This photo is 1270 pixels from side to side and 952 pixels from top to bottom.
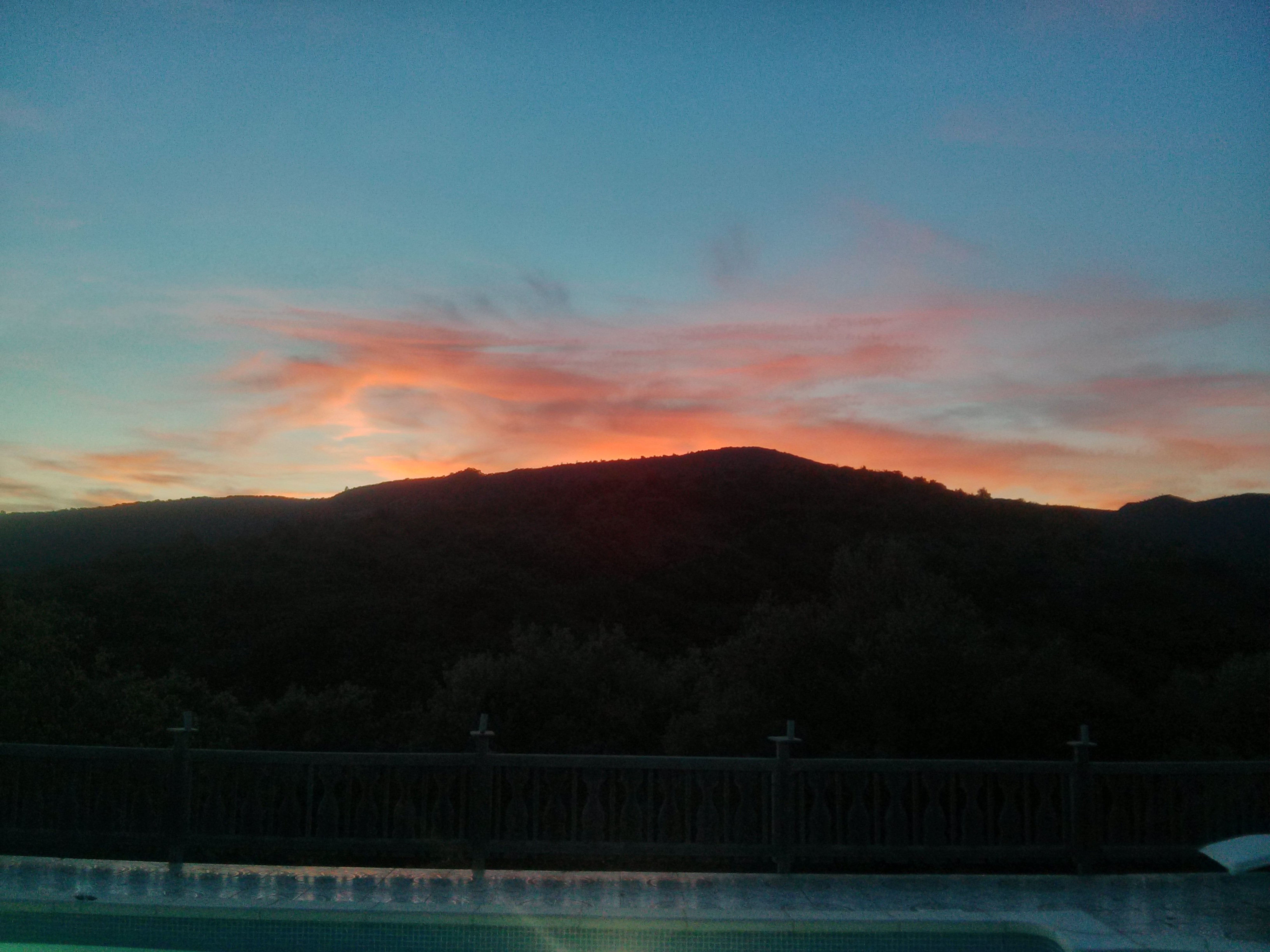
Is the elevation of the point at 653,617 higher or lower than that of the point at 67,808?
higher

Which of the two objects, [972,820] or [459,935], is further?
[972,820]

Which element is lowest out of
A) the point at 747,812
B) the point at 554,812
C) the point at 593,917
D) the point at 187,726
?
the point at 593,917

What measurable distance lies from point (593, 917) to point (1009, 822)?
332 cm

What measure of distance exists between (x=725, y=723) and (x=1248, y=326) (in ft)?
26.8

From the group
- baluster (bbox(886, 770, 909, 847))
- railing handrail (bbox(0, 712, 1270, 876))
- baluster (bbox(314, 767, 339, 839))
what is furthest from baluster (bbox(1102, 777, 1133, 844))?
baluster (bbox(314, 767, 339, 839))

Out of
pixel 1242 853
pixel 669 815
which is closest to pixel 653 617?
pixel 669 815

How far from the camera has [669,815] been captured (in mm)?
7207

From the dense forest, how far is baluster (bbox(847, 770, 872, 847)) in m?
4.25

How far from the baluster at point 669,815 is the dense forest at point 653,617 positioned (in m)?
4.53

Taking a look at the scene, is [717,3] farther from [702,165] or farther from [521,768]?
[521,768]

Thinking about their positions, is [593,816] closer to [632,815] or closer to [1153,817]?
[632,815]

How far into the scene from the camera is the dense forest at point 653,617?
1227cm

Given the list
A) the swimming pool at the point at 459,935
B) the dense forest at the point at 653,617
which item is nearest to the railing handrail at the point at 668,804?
the swimming pool at the point at 459,935

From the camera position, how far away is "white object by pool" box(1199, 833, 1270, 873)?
4.74 metres
